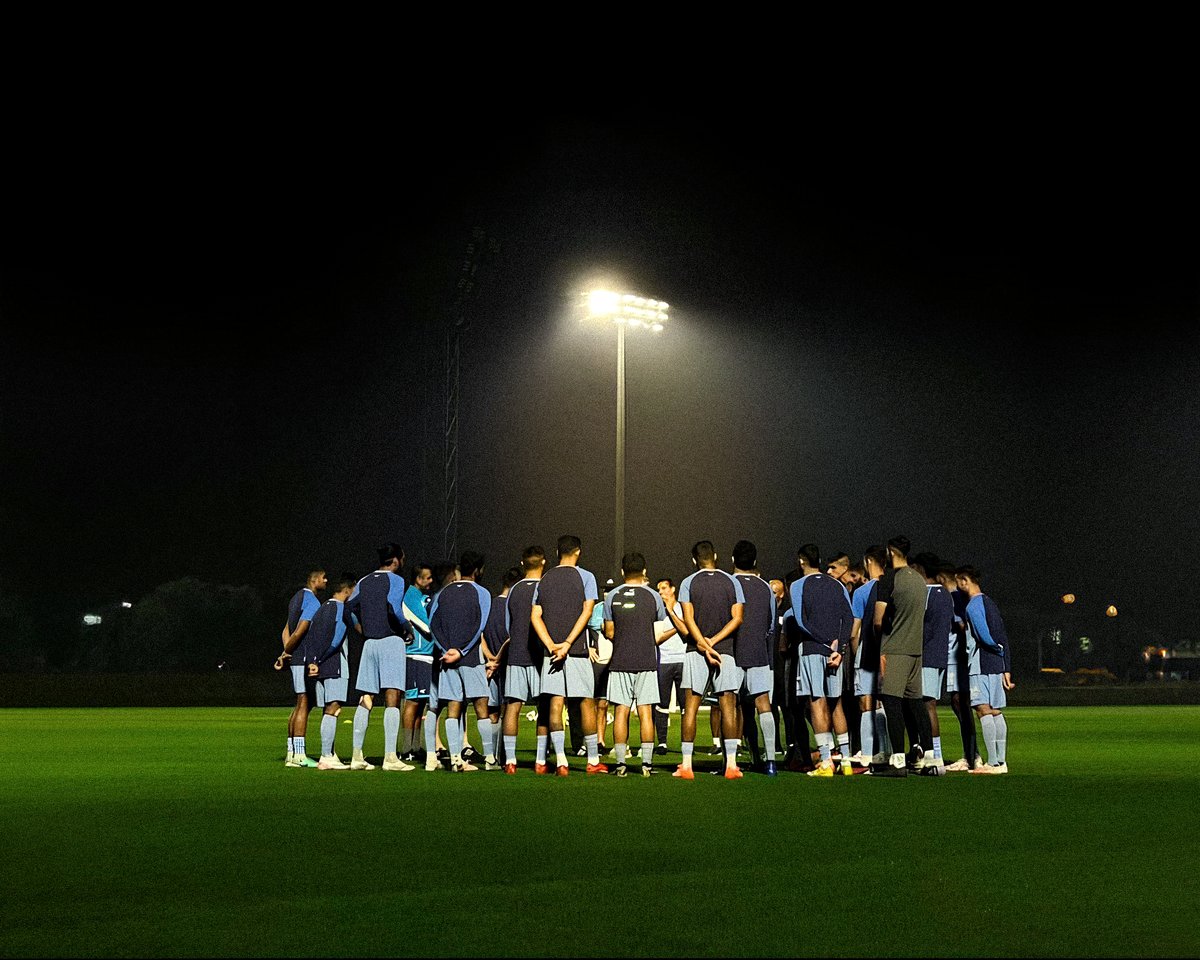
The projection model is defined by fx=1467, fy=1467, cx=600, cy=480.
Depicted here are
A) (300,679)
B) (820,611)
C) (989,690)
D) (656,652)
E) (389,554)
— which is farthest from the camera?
(300,679)

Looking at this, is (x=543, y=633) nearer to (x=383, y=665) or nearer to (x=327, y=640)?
(x=383, y=665)

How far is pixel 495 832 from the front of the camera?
30.2 feet

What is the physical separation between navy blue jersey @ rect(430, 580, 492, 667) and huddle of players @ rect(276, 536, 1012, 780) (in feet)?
0.05

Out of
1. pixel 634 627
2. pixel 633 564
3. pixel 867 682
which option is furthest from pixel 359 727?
pixel 867 682

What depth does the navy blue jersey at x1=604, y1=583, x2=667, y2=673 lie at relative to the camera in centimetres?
1358

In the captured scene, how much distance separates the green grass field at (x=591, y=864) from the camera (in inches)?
233

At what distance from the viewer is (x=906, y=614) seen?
13656 millimetres

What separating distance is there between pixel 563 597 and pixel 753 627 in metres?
1.79

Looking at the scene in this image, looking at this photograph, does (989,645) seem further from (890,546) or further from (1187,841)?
(1187,841)

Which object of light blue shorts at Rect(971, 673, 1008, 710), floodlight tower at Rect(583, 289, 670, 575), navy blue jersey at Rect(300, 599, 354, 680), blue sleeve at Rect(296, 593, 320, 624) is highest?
floodlight tower at Rect(583, 289, 670, 575)

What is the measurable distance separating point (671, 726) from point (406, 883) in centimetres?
1828

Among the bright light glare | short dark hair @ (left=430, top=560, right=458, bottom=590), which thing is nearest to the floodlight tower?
the bright light glare

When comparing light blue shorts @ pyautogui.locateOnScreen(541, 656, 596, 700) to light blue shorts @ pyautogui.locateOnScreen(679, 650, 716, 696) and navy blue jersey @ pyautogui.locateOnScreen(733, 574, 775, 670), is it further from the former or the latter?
navy blue jersey @ pyautogui.locateOnScreen(733, 574, 775, 670)

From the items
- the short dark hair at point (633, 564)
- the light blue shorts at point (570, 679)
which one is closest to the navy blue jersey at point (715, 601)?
the short dark hair at point (633, 564)
